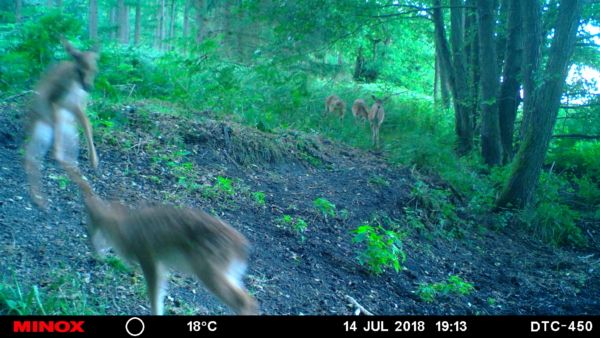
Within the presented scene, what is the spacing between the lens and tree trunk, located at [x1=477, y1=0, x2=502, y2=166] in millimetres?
14461

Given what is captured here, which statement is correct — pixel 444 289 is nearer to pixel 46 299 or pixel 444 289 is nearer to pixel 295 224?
pixel 295 224

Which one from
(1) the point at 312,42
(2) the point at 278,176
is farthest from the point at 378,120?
(2) the point at 278,176

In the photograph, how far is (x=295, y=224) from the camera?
7824mm

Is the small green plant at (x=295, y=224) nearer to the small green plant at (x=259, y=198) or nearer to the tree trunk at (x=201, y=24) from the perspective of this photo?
the small green plant at (x=259, y=198)

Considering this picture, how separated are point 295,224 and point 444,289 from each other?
85.2 inches

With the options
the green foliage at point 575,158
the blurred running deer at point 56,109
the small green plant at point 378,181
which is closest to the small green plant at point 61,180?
the blurred running deer at point 56,109

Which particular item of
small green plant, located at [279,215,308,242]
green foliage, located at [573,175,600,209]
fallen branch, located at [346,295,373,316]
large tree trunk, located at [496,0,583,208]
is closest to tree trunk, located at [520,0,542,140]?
large tree trunk, located at [496,0,583,208]

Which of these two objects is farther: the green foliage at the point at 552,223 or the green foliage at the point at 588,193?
the green foliage at the point at 588,193

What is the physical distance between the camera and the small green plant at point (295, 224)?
7688 millimetres

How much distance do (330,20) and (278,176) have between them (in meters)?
5.76

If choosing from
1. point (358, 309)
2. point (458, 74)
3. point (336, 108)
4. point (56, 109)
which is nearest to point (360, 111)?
point (336, 108)
